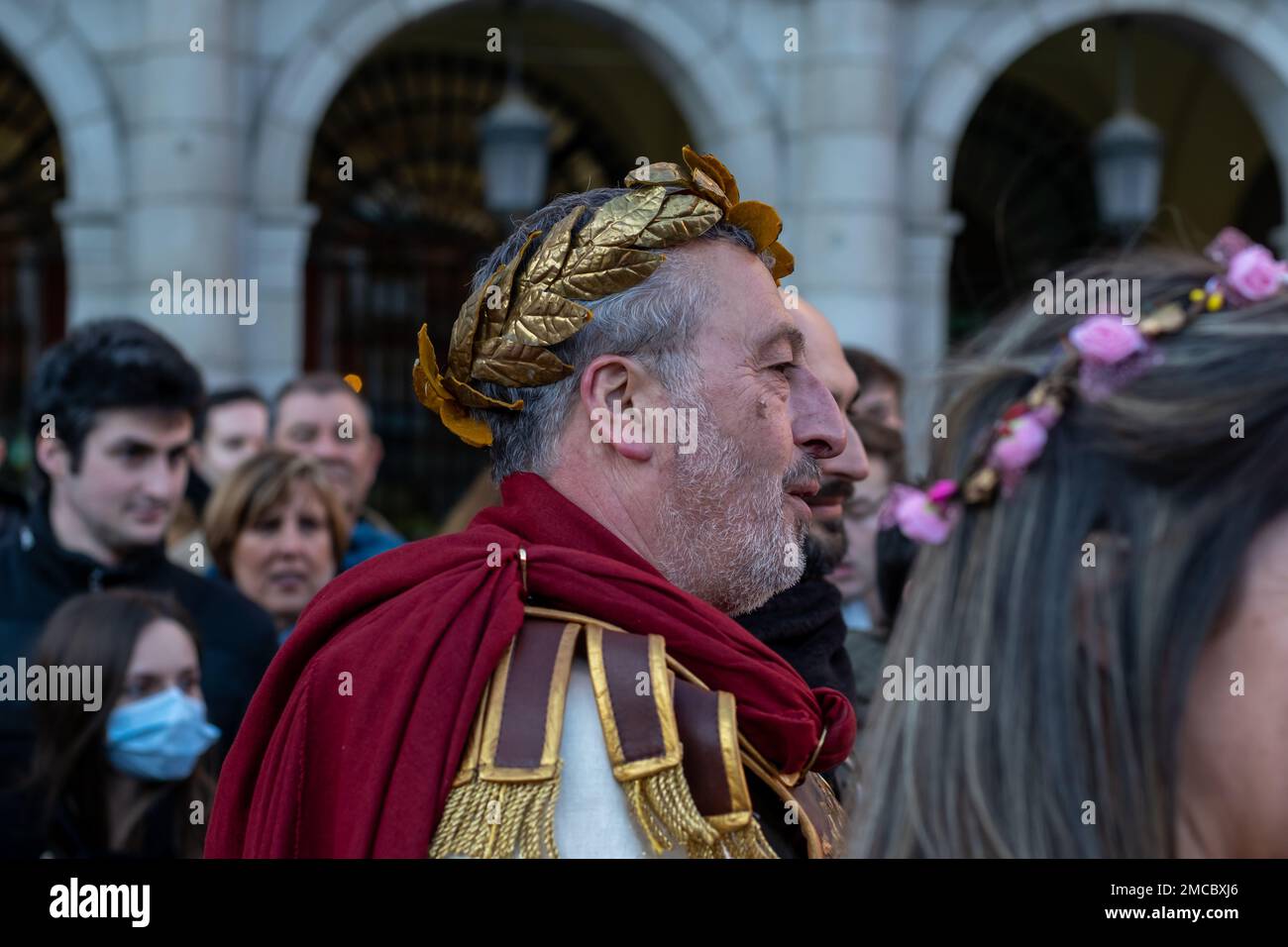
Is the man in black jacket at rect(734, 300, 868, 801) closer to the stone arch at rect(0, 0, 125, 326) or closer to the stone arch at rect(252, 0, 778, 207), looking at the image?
the stone arch at rect(252, 0, 778, 207)

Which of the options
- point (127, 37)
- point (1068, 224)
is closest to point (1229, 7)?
point (1068, 224)

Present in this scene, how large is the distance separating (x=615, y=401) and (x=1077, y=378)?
1.01 m

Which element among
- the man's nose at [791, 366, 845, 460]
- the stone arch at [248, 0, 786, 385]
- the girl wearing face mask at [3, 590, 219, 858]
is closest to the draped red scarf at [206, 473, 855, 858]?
the man's nose at [791, 366, 845, 460]

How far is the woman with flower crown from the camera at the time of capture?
3.86 ft

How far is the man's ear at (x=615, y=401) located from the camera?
219 cm

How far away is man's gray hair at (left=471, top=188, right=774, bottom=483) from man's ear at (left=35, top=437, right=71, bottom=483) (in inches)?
89.6

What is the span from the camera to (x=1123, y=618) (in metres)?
1.19

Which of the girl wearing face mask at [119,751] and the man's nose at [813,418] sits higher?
the man's nose at [813,418]

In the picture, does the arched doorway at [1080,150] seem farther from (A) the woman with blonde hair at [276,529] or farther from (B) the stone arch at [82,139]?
(A) the woman with blonde hair at [276,529]

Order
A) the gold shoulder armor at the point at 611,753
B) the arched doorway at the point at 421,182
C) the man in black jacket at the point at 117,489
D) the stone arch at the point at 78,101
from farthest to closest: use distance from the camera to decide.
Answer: the arched doorway at the point at 421,182
the stone arch at the point at 78,101
the man in black jacket at the point at 117,489
the gold shoulder armor at the point at 611,753

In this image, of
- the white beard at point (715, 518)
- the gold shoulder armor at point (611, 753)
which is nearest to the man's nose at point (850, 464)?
the white beard at point (715, 518)

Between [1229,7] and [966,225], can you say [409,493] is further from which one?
[1229,7]

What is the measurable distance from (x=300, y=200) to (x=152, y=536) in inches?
209

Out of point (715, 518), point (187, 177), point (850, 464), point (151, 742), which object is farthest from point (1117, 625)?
point (187, 177)
